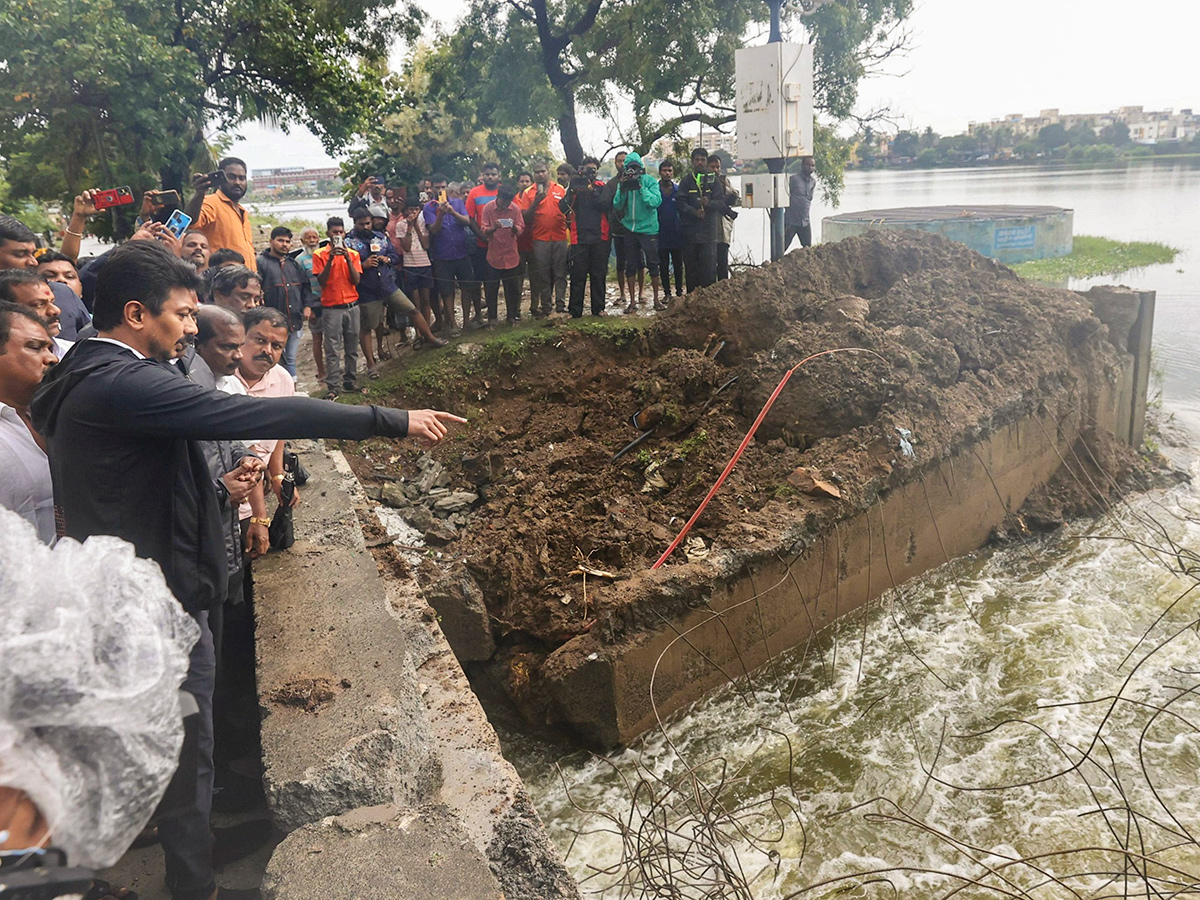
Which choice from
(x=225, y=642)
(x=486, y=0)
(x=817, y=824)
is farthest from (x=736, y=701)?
(x=486, y=0)

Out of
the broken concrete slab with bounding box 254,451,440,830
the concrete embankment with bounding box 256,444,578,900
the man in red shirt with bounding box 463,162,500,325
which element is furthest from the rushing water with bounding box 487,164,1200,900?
the man in red shirt with bounding box 463,162,500,325

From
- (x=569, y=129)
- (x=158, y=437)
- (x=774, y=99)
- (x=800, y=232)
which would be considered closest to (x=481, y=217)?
(x=774, y=99)

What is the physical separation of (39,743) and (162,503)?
1525 millimetres

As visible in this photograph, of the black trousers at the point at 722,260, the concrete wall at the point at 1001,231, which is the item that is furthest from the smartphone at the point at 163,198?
the concrete wall at the point at 1001,231

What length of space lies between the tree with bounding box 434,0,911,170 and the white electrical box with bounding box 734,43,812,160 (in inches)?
158

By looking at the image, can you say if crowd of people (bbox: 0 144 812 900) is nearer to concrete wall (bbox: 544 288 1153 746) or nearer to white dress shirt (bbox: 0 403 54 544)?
white dress shirt (bbox: 0 403 54 544)

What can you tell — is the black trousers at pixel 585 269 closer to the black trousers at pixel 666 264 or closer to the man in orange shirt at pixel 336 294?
the black trousers at pixel 666 264

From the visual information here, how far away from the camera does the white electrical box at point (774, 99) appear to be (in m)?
9.23

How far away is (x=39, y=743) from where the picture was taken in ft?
3.75

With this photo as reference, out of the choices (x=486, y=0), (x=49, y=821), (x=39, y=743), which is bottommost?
(x=49, y=821)

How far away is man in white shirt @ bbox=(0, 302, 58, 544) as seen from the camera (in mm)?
2771

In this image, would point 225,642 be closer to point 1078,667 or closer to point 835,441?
point 835,441

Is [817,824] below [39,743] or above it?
below

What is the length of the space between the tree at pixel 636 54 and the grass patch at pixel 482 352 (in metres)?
5.71
